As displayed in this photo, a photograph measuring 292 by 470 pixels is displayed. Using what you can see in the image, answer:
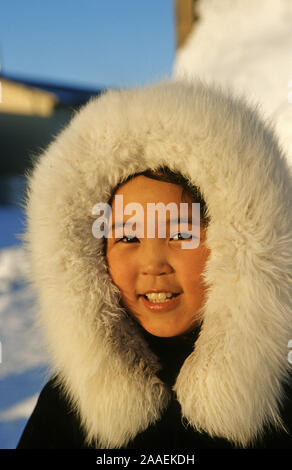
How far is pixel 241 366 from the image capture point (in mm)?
763

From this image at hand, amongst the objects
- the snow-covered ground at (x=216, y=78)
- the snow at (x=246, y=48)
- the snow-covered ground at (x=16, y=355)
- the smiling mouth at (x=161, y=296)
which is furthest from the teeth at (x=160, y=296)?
the snow at (x=246, y=48)

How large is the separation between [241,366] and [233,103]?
55cm

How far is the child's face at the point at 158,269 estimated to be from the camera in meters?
0.82

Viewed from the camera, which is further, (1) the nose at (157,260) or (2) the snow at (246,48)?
(2) the snow at (246,48)

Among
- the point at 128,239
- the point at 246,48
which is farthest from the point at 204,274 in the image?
the point at 246,48

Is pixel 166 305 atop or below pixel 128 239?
→ below

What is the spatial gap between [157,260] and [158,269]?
19mm

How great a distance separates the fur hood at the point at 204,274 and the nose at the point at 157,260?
0.08m

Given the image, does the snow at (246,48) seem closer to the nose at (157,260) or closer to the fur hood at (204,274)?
the fur hood at (204,274)

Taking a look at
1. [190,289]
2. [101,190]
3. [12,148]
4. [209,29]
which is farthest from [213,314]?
[12,148]

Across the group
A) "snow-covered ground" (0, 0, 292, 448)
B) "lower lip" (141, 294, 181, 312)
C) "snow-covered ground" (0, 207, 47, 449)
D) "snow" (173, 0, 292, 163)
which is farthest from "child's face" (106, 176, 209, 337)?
"snow" (173, 0, 292, 163)

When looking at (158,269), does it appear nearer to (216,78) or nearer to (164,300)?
(164,300)

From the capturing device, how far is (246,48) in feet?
8.91

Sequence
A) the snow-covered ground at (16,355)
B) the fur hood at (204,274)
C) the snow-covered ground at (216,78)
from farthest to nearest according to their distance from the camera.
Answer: the snow-covered ground at (216,78)
the snow-covered ground at (16,355)
the fur hood at (204,274)
